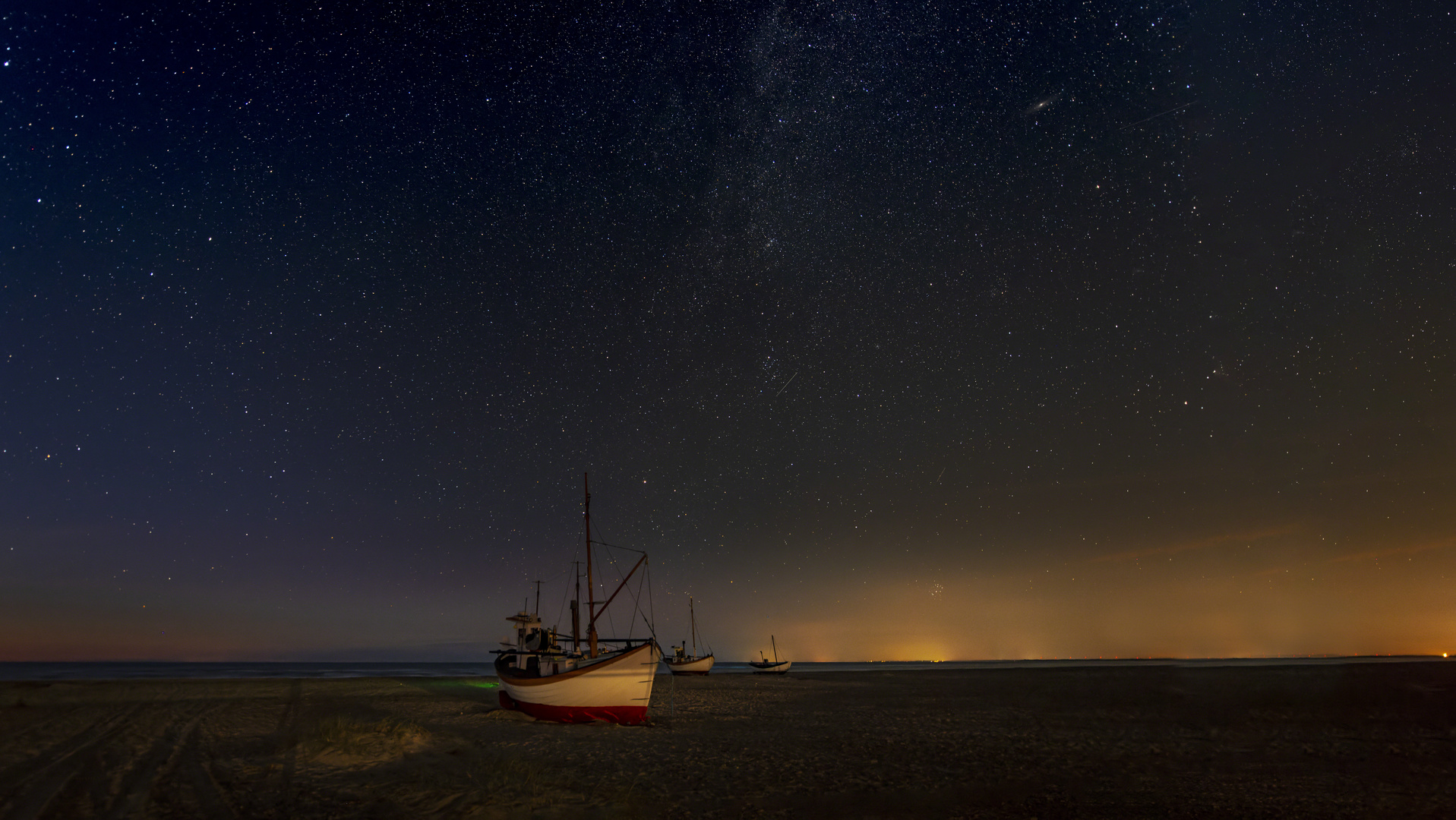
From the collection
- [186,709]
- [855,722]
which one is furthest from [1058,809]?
[186,709]

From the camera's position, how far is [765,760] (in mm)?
17328

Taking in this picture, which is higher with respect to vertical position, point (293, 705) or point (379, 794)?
point (379, 794)

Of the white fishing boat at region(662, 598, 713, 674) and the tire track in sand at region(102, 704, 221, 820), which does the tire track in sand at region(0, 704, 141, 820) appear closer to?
the tire track in sand at region(102, 704, 221, 820)

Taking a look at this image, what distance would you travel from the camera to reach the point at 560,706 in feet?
85.7

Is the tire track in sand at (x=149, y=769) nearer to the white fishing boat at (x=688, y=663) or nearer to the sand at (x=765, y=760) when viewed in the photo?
the sand at (x=765, y=760)

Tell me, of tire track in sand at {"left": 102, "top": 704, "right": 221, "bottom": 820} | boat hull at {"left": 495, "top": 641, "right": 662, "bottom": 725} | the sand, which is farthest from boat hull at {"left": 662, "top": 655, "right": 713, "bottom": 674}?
tire track in sand at {"left": 102, "top": 704, "right": 221, "bottom": 820}

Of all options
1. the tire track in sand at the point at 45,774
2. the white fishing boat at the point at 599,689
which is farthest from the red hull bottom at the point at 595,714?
the tire track in sand at the point at 45,774

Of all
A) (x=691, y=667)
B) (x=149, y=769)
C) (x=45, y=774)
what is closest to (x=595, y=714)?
(x=149, y=769)

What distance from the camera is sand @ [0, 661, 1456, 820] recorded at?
12047 millimetres

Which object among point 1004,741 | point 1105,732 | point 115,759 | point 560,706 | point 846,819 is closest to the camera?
point 846,819

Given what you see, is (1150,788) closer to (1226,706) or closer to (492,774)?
(492,774)

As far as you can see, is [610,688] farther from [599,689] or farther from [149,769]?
[149,769]

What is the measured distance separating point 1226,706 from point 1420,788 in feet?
54.9

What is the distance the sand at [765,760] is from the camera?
39.5 feet
